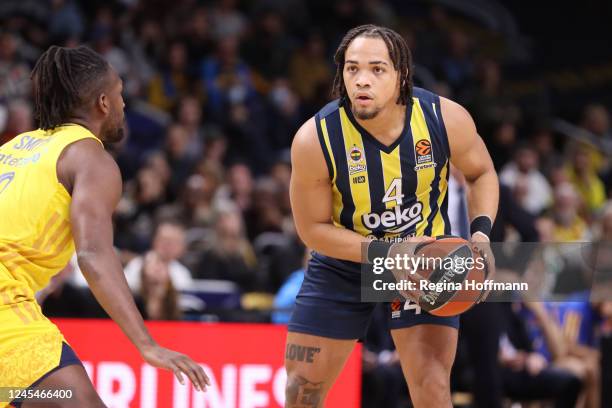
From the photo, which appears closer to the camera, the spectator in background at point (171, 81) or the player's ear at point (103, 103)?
the player's ear at point (103, 103)

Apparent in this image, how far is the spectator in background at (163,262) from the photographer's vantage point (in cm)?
726

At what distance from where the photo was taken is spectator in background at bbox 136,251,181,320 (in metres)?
7.20

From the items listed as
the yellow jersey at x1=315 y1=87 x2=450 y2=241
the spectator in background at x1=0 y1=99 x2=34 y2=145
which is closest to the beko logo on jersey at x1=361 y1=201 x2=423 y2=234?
the yellow jersey at x1=315 y1=87 x2=450 y2=241

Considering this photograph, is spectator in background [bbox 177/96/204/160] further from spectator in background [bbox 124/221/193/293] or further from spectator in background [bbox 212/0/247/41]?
spectator in background [bbox 124/221/193/293]

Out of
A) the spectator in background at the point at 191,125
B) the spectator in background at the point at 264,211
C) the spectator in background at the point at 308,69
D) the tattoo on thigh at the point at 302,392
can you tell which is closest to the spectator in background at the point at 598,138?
the spectator in background at the point at 308,69

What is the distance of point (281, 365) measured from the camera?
246 inches

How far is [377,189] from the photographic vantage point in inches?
179

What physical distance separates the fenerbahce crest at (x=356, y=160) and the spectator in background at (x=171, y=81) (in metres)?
7.23

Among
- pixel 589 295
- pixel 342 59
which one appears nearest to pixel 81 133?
pixel 342 59

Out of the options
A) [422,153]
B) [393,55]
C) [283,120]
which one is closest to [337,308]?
[422,153]

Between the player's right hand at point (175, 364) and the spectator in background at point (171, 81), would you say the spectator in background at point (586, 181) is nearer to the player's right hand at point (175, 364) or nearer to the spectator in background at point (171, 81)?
the spectator in background at point (171, 81)

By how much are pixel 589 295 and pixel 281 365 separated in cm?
280

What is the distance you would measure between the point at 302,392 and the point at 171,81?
7.57 meters

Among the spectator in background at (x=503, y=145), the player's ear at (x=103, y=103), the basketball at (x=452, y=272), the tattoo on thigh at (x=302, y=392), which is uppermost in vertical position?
the spectator in background at (x=503, y=145)
